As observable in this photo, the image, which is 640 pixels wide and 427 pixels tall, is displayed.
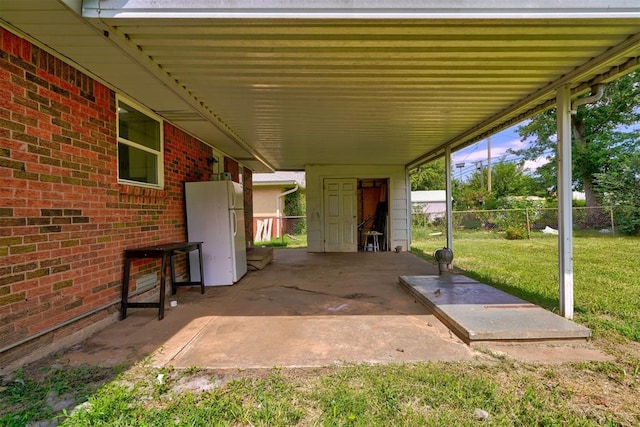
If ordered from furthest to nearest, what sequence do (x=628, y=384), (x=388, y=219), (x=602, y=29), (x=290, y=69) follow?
(x=388, y=219)
(x=290, y=69)
(x=602, y=29)
(x=628, y=384)

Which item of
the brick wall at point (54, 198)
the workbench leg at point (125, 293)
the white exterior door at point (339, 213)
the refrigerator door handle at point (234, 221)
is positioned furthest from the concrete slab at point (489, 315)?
the white exterior door at point (339, 213)

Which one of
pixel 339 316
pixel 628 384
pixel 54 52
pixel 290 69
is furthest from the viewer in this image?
pixel 339 316

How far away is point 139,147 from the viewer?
419 cm

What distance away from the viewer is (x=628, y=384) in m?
2.17

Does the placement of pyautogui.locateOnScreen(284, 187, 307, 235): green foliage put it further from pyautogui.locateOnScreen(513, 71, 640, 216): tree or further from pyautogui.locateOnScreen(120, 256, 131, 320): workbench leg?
pyautogui.locateOnScreen(120, 256, 131, 320): workbench leg

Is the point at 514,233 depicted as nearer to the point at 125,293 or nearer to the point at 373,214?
the point at 373,214

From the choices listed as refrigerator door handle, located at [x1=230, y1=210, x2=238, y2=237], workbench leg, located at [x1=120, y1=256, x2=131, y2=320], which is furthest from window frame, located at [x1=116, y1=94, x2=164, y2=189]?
refrigerator door handle, located at [x1=230, y1=210, x2=238, y2=237]

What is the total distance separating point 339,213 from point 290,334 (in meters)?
6.69

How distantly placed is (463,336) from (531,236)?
1173 centimetres

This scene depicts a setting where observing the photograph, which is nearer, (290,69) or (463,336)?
(463,336)

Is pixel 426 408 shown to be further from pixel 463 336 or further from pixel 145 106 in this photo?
pixel 145 106

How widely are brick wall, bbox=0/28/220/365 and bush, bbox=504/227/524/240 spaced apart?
12.6 meters

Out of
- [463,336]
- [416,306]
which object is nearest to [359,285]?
[416,306]

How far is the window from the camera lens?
12.6 ft
